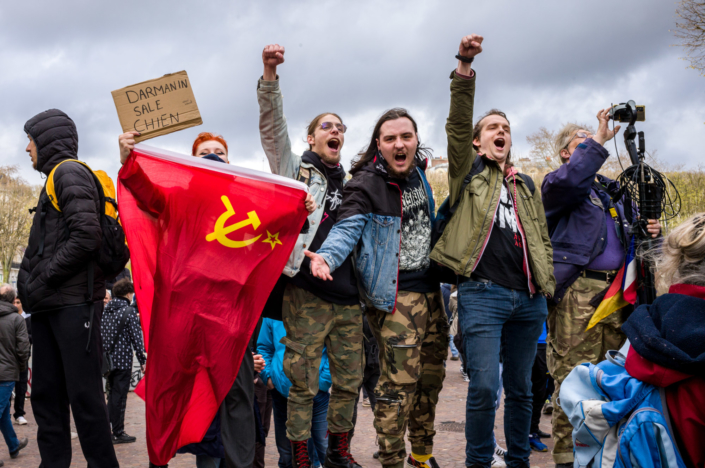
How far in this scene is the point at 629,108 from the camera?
419cm

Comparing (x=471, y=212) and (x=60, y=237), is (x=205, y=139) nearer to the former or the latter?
(x=60, y=237)

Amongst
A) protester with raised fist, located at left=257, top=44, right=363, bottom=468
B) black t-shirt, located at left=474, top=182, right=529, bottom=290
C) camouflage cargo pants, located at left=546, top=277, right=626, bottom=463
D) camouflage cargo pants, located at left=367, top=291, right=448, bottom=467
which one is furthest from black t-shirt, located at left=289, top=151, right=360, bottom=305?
camouflage cargo pants, located at left=546, top=277, right=626, bottom=463

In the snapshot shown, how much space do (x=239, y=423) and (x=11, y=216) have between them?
46.6 meters

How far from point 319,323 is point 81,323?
1.60 metres

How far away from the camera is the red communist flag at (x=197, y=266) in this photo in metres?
3.41

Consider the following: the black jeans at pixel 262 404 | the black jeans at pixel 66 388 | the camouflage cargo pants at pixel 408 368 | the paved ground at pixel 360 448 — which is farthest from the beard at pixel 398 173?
the paved ground at pixel 360 448

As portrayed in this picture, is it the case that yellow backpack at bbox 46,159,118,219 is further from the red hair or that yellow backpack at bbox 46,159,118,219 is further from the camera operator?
the camera operator

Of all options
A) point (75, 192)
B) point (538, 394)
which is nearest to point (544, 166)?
point (538, 394)

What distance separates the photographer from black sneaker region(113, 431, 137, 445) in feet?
21.8

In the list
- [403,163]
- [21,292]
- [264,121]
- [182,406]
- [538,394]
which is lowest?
[538,394]

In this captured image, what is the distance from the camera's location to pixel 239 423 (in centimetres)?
360

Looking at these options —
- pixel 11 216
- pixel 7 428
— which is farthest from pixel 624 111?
pixel 11 216

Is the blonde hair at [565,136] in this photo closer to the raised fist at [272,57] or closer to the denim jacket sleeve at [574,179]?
the denim jacket sleeve at [574,179]

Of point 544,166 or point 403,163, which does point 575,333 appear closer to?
point 403,163
